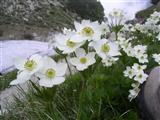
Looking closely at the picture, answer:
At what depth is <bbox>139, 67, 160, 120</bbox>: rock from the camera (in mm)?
3180

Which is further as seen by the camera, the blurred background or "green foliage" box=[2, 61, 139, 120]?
the blurred background

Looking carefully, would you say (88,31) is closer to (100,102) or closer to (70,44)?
(70,44)

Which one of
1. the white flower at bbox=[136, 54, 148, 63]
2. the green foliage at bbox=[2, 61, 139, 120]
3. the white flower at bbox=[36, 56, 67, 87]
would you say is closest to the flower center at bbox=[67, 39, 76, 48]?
the white flower at bbox=[36, 56, 67, 87]

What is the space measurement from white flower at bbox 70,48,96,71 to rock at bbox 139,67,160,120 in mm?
816

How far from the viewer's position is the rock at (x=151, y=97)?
3.18 meters

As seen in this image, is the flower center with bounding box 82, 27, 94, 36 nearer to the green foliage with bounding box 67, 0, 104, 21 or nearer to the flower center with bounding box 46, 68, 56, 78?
the flower center with bounding box 46, 68, 56, 78

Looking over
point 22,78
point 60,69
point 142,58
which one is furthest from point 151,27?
point 22,78

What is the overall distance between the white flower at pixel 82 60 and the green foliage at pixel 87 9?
1310 centimetres

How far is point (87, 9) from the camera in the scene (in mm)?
15664

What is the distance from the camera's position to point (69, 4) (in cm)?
1580

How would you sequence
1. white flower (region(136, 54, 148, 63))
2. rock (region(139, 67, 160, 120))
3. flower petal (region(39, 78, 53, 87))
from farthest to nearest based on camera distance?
white flower (region(136, 54, 148, 63)) → rock (region(139, 67, 160, 120)) → flower petal (region(39, 78, 53, 87))

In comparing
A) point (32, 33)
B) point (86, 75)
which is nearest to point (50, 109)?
point (86, 75)

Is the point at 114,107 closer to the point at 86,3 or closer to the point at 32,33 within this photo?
the point at 32,33

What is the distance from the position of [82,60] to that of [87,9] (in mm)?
13239
